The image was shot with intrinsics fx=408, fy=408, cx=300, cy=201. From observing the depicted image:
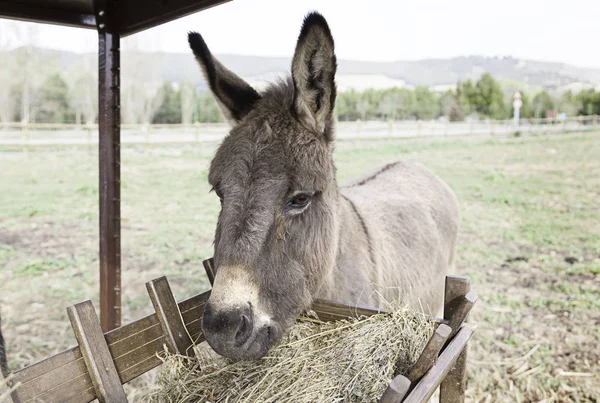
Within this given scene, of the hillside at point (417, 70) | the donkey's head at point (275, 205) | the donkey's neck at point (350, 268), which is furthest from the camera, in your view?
the hillside at point (417, 70)

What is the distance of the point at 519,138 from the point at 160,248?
1298 centimetres

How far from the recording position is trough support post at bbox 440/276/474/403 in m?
1.96

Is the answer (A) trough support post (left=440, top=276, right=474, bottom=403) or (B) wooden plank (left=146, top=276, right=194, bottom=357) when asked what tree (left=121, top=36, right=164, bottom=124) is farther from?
(A) trough support post (left=440, top=276, right=474, bottom=403)

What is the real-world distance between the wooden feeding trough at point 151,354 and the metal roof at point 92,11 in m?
1.81

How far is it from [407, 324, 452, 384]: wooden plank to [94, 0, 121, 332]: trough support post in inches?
104

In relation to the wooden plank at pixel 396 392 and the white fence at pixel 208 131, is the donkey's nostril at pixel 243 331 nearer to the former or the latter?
the wooden plank at pixel 396 392

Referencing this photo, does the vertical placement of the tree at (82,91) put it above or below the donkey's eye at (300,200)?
above

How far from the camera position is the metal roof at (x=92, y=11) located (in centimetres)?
268

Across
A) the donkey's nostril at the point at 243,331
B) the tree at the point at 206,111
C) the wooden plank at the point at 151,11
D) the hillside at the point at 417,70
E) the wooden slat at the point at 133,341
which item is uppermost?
the hillside at the point at 417,70

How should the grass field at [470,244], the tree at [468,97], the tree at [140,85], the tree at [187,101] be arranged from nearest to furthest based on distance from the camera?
the grass field at [470,244] → the tree at [468,97] → the tree at [140,85] → the tree at [187,101]

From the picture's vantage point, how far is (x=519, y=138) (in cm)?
1475

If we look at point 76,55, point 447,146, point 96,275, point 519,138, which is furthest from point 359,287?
point 76,55

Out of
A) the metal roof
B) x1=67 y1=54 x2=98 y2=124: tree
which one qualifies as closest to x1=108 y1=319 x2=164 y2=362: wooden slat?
the metal roof

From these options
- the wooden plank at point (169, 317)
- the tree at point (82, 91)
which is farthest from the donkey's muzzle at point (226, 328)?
the tree at point (82, 91)
